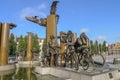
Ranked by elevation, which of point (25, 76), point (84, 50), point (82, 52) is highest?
point (84, 50)

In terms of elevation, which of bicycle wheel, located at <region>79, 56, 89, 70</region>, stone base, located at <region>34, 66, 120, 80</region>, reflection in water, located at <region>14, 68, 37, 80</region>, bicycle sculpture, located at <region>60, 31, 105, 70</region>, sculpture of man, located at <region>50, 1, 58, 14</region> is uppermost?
sculpture of man, located at <region>50, 1, 58, 14</region>

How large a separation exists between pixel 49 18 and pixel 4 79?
9649 mm

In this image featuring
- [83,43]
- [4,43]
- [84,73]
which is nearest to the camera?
[84,73]

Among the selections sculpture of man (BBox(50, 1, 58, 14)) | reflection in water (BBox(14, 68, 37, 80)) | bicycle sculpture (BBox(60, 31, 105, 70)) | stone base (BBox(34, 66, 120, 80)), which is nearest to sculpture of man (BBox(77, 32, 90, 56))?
bicycle sculpture (BBox(60, 31, 105, 70))

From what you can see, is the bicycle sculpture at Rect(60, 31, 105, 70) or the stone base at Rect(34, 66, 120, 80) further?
the bicycle sculpture at Rect(60, 31, 105, 70)

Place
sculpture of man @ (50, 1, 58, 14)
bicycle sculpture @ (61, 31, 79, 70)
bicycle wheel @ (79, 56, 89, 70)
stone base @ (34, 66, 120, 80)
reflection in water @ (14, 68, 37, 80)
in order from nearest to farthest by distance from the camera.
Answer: stone base @ (34, 66, 120, 80), reflection in water @ (14, 68, 37, 80), bicycle wheel @ (79, 56, 89, 70), bicycle sculpture @ (61, 31, 79, 70), sculpture of man @ (50, 1, 58, 14)

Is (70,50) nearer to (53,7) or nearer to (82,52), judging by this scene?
(82,52)

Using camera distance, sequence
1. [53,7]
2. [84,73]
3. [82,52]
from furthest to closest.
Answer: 1. [53,7]
2. [82,52]
3. [84,73]

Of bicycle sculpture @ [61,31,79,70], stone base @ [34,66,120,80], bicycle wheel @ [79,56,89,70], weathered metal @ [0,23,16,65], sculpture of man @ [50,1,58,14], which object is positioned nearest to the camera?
stone base @ [34,66,120,80]

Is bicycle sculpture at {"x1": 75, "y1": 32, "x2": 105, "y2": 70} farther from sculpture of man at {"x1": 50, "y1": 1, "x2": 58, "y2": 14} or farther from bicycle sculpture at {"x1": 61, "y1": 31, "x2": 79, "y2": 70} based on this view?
sculpture of man at {"x1": 50, "y1": 1, "x2": 58, "y2": 14}

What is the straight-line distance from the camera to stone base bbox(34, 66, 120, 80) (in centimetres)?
805

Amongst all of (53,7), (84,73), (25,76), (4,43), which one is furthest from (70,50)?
(53,7)

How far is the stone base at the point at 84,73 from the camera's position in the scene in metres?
8.05

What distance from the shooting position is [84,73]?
27.7ft
